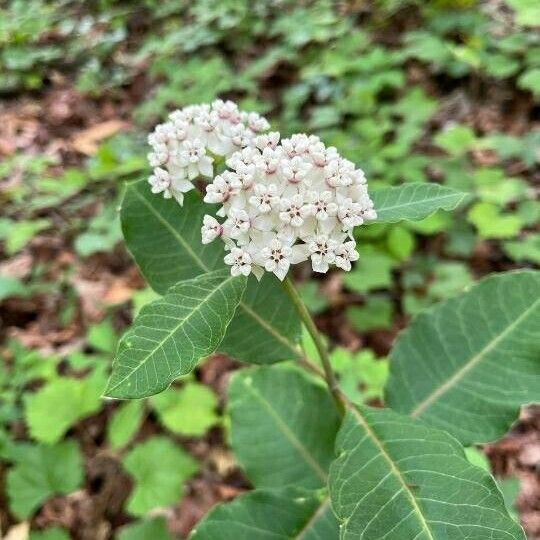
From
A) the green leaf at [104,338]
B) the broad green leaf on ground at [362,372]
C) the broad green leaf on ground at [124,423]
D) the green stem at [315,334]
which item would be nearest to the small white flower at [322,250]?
the green stem at [315,334]

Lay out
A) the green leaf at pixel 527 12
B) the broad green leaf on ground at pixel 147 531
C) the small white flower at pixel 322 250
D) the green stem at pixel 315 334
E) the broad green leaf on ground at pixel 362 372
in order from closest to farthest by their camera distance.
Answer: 1. the small white flower at pixel 322 250
2. the green stem at pixel 315 334
3. the broad green leaf on ground at pixel 147 531
4. the broad green leaf on ground at pixel 362 372
5. the green leaf at pixel 527 12

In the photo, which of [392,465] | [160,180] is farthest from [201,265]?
[392,465]

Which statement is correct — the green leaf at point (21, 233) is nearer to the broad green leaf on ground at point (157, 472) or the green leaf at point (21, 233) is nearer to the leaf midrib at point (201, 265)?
the broad green leaf on ground at point (157, 472)

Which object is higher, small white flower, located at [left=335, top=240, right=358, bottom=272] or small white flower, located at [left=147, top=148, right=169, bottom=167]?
small white flower, located at [left=147, top=148, right=169, bottom=167]

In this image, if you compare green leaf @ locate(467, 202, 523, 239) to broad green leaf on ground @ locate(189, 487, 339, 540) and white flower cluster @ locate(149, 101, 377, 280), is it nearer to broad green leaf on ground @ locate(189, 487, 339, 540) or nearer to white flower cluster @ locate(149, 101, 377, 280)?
broad green leaf on ground @ locate(189, 487, 339, 540)

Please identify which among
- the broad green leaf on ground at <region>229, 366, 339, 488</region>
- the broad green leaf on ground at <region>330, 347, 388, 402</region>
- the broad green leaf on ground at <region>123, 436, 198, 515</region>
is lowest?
the broad green leaf on ground at <region>123, 436, 198, 515</region>

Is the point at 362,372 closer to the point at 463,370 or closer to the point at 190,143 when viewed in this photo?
the point at 463,370

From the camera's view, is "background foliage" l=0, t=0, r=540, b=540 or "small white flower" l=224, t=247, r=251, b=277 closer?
"small white flower" l=224, t=247, r=251, b=277

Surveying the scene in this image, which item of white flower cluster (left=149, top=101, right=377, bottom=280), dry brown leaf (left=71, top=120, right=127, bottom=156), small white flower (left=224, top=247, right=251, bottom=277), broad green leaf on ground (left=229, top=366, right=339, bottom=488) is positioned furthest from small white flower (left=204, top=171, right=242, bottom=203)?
dry brown leaf (left=71, top=120, right=127, bottom=156)
